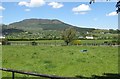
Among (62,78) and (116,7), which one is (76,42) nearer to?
(116,7)

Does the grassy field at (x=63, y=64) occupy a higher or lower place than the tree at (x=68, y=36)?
lower

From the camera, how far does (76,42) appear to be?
120 meters

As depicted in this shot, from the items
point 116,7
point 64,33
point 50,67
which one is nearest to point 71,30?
point 64,33

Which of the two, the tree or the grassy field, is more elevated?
the tree

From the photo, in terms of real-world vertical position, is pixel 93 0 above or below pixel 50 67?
above

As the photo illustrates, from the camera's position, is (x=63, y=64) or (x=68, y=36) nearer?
(x=63, y=64)

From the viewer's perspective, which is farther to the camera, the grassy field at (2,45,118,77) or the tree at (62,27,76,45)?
the tree at (62,27,76,45)

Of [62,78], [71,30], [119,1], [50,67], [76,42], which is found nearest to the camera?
[62,78]

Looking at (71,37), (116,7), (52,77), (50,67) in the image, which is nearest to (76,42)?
(71,37)

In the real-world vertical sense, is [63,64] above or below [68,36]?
below

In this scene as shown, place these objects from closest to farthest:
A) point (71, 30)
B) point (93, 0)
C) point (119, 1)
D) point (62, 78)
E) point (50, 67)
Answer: point (62, 78), point (93, 0), point (119, 1), point (50, 67), point (71, 30)

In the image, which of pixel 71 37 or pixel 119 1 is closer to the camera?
pixel 119 1

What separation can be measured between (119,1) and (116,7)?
0.45m

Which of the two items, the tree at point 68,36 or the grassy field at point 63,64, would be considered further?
the tree at point 68,36
